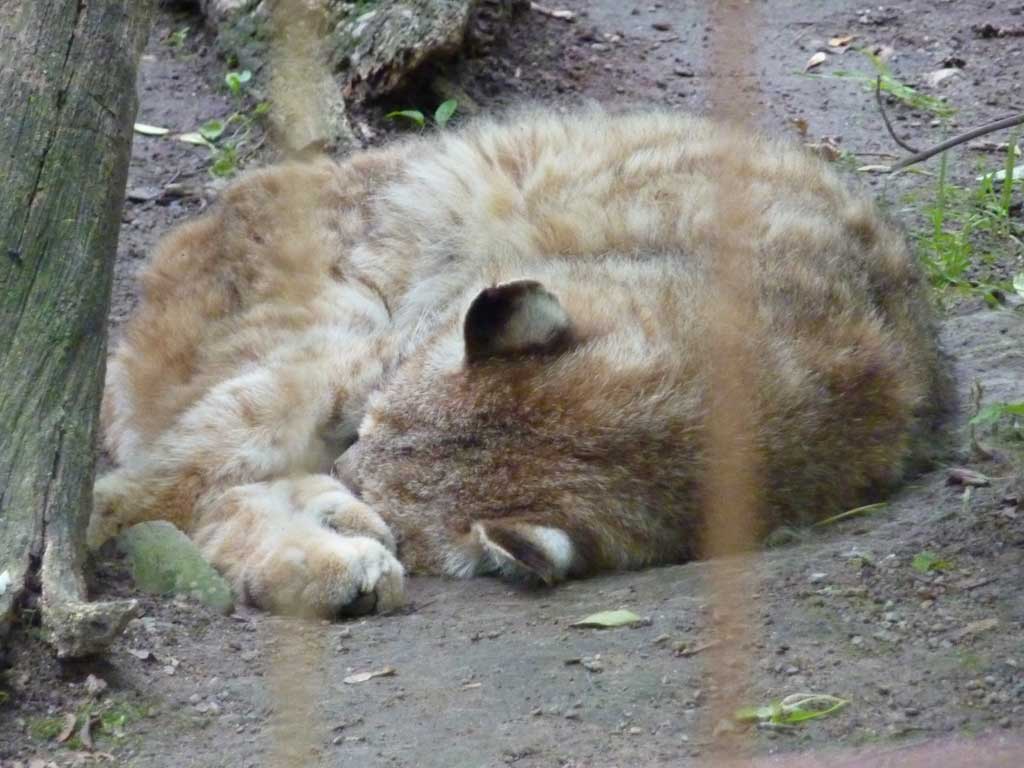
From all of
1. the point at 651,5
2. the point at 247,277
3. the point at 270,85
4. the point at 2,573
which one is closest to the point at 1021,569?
the point at 2,573

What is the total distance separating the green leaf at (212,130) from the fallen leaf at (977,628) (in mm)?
5346

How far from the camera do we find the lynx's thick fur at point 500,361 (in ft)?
14.5

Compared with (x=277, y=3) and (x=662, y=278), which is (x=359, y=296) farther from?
(x=277, y=3)

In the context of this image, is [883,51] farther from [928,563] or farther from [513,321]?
[928,563]

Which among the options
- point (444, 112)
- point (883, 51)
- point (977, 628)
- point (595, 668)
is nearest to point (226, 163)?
point (444, 112)

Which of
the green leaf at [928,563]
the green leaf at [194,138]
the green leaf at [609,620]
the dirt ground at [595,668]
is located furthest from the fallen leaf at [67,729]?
the green leaf at [194,138]

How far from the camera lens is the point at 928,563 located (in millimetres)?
3898

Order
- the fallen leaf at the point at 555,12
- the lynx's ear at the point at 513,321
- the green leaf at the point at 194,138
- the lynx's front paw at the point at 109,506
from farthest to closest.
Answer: the fallen leaf at the point at 555,12, the green leaf at the point at 194,138, the lynx's front paw at the point at 109,506, the lynx's ear at the point at 513,321

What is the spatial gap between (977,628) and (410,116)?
4.69 metres

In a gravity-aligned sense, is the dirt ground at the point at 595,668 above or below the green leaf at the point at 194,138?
below

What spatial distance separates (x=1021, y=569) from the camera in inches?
146

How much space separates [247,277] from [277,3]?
8.58 feet

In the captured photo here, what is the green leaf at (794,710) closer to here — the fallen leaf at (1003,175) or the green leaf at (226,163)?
the fallen leaf at (1003,175)

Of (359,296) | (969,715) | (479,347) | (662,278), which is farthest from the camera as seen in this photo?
(359,296)
